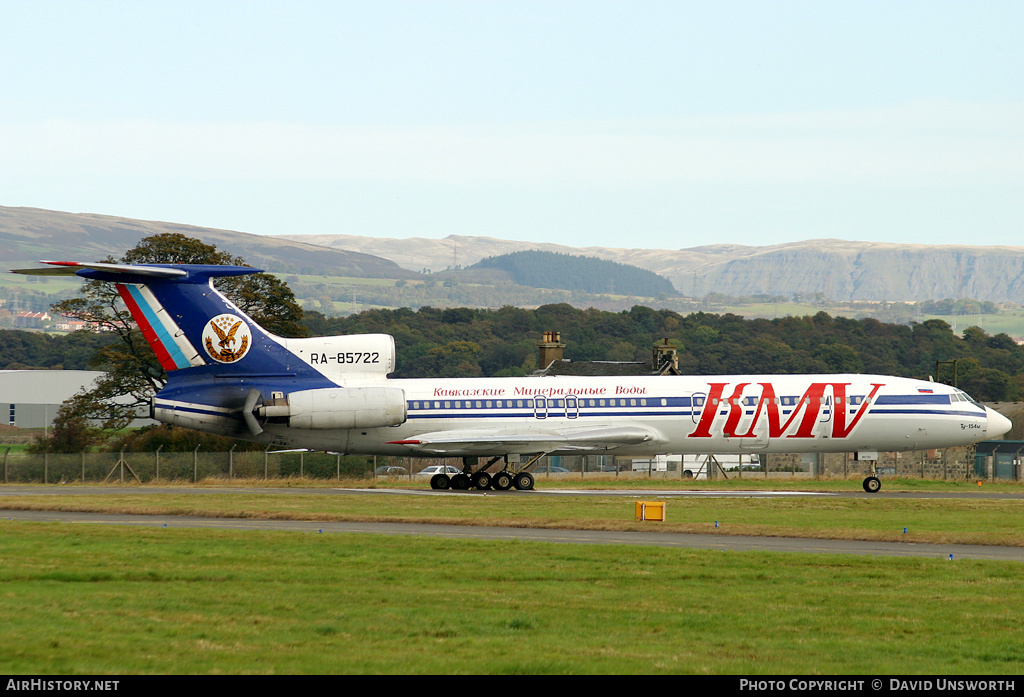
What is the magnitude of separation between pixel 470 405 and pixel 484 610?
2454 cm

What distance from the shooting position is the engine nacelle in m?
36.8

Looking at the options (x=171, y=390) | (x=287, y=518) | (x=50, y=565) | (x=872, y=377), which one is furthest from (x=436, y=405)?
(x=50, y=565)

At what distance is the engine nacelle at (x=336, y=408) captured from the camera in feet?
121

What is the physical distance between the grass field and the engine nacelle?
13300mm

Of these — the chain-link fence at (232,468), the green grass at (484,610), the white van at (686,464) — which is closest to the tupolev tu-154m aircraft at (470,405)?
the chain-link fence at (232,468)

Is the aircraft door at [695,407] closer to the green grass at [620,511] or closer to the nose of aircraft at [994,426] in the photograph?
the green grass at [620,511]

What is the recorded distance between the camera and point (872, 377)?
1613 inches

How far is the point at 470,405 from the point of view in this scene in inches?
1513

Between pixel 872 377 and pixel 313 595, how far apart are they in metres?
30.7

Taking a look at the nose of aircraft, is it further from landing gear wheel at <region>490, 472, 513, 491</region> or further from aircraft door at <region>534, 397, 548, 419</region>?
landing gear wheel at <region>490, 472, 513, 491</region>

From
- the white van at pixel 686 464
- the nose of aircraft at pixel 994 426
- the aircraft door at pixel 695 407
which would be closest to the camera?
the aircraft door at pixel 695 407

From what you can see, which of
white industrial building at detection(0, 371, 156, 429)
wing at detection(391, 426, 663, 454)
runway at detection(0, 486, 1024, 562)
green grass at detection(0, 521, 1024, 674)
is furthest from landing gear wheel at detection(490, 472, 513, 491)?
→ white industrial building at detection(0, 371, 156, 429)

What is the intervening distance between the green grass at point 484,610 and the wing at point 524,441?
16.7 meters

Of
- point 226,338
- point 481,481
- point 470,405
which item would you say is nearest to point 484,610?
point 226,338
